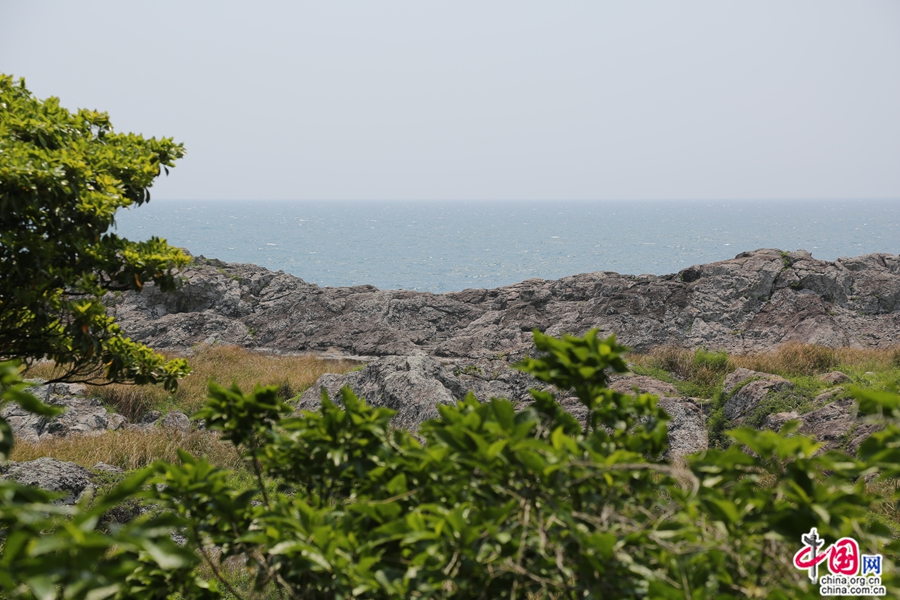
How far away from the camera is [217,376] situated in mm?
12086

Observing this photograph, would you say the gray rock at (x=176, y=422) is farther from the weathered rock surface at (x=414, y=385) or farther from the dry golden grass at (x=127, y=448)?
the weathered rock surface at (x=414, y=385)

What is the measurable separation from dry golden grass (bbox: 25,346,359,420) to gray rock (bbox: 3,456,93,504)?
235cm

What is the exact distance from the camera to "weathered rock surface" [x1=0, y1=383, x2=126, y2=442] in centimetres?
796

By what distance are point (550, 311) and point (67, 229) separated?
48.2 ft

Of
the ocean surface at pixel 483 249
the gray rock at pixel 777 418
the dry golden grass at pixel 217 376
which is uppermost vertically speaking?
the gray rock at pixel 777 418

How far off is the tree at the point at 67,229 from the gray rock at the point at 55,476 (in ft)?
6.01

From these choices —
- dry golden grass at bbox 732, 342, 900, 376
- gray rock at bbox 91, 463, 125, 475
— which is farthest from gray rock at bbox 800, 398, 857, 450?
gray rock at bbox 91, 463, 125, 475

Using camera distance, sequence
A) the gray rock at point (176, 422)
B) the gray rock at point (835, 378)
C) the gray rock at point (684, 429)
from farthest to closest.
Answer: the gray rock at point (835, 378), the gray rock at point (176, 422), the gray rock at point (684, 429)

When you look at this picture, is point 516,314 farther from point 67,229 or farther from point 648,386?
point 67,229

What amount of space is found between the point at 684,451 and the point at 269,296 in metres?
15.3

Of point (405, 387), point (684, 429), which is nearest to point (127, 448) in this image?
point (405, 387)

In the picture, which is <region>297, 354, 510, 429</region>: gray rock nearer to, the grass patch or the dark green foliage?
the grass patch

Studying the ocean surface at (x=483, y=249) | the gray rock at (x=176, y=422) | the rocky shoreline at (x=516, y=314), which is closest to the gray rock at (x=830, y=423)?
the rocky shoreline at (x=516, y=314)

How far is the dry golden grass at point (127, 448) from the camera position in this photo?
6.96m
